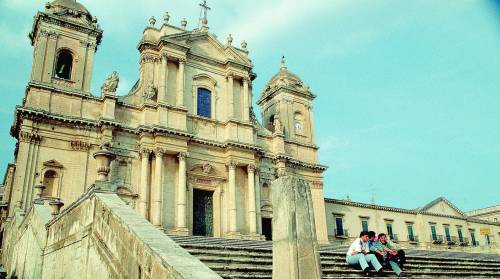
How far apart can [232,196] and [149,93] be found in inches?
280

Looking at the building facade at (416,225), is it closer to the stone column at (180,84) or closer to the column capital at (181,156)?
the column capital at (181,156)

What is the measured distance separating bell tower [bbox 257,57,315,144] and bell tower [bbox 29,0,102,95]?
1202cm

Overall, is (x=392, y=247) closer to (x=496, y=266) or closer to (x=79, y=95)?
(x=496, y=266)

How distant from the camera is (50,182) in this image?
18.9m

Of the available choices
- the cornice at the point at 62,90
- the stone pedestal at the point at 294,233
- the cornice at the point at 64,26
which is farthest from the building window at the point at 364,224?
the stone pedestal at the point at 294,233

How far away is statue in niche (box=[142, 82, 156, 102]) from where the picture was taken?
2237 cm

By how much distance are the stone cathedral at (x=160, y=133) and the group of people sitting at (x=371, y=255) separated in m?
11.2

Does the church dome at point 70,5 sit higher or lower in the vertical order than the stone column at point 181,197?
higher

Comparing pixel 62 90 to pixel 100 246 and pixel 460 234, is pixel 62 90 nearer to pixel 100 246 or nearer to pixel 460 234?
pixel 100 246

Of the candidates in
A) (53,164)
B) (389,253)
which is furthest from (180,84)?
(389,253)

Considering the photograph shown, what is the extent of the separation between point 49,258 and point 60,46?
46.7ft

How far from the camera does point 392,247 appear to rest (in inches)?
360

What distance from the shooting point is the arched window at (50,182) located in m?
18.8

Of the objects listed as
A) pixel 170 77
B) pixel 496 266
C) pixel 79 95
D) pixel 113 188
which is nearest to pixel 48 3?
pixel 79 95
